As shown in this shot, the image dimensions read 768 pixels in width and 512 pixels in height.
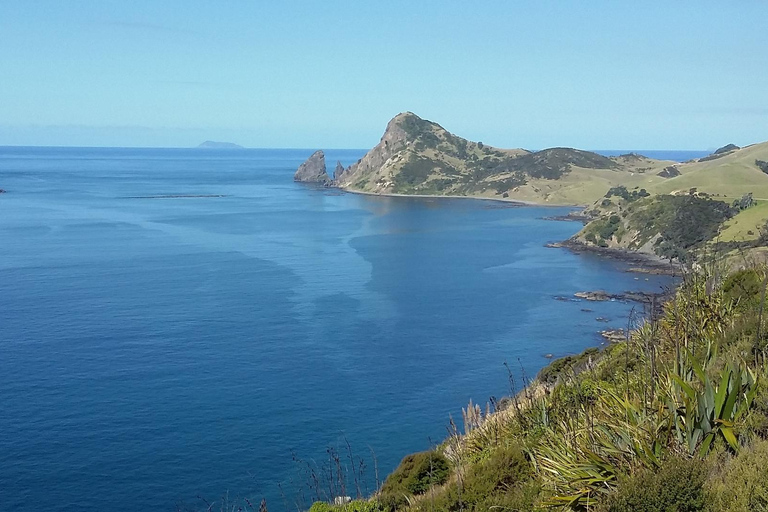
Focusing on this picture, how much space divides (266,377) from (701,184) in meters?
134

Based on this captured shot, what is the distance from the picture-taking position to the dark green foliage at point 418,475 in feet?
62.1

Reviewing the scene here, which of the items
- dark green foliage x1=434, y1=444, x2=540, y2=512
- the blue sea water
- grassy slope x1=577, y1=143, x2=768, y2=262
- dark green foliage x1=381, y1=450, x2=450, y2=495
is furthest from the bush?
grassy slope x1=577, y1=143, x2=768, y2=262

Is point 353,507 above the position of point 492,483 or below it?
below

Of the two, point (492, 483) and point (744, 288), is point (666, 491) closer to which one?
point (492, 483)

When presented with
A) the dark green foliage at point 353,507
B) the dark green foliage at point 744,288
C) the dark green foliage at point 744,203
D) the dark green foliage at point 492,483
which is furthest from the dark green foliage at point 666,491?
the dark green foliage at point 744,203

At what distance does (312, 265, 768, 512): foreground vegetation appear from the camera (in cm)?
1078

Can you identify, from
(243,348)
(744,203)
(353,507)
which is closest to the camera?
(353,507)

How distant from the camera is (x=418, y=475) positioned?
1936cm

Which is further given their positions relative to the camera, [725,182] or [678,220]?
[725,182]

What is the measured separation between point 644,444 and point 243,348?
176ft

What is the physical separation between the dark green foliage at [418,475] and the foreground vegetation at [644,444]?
2.3 inches

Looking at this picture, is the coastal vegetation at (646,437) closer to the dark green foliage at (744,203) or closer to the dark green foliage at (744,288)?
the dark green foliage at (744,288)

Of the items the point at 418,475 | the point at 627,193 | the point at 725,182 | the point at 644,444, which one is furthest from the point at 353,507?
the point at 627,193

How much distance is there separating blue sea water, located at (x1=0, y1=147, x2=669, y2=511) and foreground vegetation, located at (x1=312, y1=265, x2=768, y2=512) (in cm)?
379
